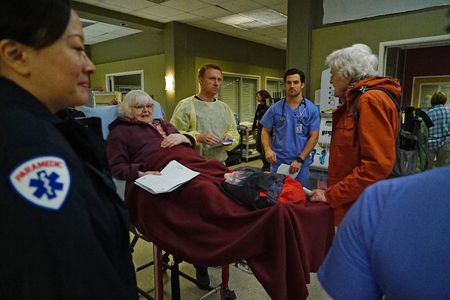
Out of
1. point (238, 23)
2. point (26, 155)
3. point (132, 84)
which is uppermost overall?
point (238, 23)

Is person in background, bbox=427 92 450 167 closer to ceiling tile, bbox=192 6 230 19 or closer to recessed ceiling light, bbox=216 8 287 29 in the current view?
recessed ceiling light, bbox=216 8 287 29

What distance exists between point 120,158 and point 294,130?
4.48ft

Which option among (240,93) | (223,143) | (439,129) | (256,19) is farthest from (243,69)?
(223,143)

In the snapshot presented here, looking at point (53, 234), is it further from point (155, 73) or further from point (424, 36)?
point (155, 73)

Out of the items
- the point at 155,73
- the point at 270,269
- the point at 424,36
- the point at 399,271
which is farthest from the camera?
the point at 155,73

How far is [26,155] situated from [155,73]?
626cm

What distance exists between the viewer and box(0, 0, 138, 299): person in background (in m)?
0.48

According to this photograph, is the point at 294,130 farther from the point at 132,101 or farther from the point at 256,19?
the point at 256,19

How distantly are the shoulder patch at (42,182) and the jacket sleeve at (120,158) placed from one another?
44.0 inches

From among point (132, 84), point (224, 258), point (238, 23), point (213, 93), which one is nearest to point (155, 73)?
point (132, 84)

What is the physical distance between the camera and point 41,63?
56cm

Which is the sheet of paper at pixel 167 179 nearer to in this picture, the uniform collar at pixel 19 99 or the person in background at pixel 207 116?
the person in background at pixel 207 116

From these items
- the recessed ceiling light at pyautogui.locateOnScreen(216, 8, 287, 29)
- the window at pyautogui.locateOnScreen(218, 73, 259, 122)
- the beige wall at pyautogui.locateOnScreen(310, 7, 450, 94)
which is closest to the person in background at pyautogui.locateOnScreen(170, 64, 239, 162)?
the beige wall at pyautogui.locateOnScreen(310, 7, 450, 94)

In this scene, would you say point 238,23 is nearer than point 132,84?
Yes
